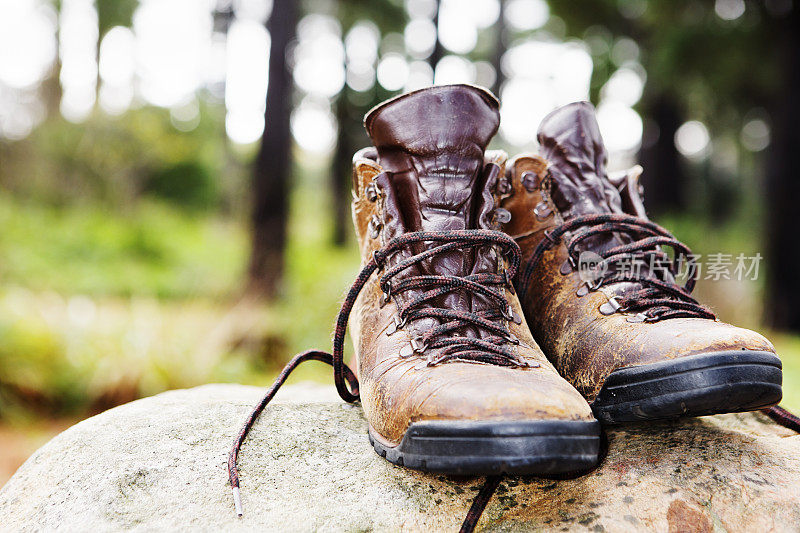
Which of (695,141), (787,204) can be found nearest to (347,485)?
(787,204)

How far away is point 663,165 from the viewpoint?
34.6 ft

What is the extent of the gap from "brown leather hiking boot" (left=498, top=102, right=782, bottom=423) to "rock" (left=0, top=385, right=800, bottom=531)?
6.8 inches

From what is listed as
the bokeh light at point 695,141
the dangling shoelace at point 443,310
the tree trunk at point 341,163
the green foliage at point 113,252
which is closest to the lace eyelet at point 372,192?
the dangling shoelace at point 443,310

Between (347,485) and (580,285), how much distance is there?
2.78 feet

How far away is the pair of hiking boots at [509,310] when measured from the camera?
115 centimetres

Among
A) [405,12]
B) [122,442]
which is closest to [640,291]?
[122,442]

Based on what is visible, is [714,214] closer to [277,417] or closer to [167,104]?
[167,104]

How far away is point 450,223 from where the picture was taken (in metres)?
1.55

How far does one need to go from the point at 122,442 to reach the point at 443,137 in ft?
3.72

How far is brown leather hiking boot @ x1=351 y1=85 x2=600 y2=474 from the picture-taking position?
1118 mm

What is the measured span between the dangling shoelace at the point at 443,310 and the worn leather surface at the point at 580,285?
0.21 meters

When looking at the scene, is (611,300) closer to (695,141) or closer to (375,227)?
(375,227)

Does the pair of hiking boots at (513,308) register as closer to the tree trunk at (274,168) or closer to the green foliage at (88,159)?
the tree trunk at (274,168)

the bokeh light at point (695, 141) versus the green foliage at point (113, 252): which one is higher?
the bokeh light at point (695, 141)
